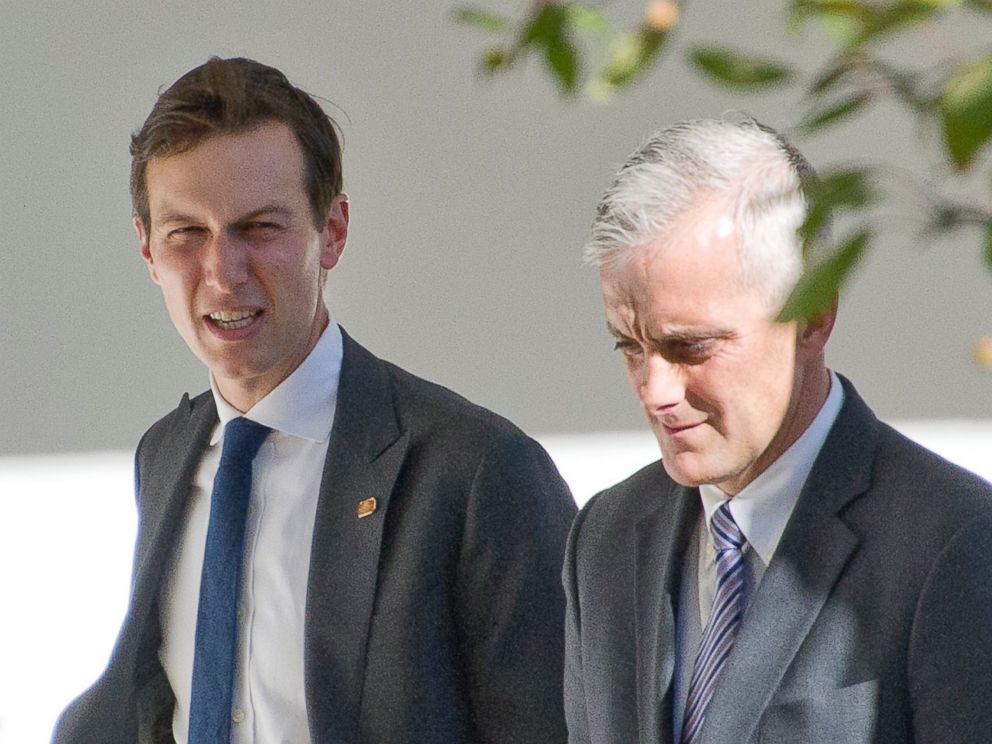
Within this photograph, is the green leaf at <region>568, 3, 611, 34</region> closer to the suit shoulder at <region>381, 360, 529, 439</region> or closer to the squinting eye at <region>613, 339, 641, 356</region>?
the squinting eye at <region>613, 339, 641, 356</region>

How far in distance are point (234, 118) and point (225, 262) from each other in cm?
25

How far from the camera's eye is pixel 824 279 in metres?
0.63

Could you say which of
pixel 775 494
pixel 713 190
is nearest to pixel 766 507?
pixel 775 494

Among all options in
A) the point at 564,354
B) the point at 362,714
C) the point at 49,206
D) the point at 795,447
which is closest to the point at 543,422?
the point at 564,354

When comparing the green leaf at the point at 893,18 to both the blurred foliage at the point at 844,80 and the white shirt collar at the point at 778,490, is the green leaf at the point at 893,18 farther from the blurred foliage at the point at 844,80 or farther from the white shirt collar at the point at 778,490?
the white shirt collar at the point at 778,490

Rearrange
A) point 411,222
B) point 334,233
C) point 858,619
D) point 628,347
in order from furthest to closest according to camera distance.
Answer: point 411,222, point 334,233, point 628,347, point 858,619

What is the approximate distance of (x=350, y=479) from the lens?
2363mm

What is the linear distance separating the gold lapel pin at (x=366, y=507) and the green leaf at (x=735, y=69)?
1689mm

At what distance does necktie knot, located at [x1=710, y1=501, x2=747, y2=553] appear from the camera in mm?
1879

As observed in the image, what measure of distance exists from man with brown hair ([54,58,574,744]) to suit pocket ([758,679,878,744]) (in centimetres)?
61

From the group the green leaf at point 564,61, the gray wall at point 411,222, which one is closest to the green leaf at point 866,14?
the green leaf at point 564,61

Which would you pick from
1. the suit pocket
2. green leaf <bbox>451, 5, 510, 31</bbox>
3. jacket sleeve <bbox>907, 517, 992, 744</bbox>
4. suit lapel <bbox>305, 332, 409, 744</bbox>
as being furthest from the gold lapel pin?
green leaf <bbox>451, 5, 510, 31</bbox>

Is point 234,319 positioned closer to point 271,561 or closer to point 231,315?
point 231,315

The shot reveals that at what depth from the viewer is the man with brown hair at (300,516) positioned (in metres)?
2.27
